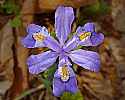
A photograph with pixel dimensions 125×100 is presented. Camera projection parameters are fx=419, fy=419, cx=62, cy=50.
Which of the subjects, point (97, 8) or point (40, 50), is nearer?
point (40, 50)

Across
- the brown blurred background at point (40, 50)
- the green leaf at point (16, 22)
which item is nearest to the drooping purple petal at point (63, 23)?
the brown blurred background at point (40, 50)

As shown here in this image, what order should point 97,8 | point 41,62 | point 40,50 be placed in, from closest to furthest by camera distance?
point 41,62, point 40,50, point 97,8

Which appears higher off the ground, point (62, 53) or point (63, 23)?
point (63, 23)

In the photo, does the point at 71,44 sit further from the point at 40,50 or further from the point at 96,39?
the point at 40,50

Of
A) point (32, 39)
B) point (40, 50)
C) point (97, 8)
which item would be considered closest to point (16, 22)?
point (40, 50)

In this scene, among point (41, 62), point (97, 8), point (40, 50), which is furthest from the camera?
point (97, 8)

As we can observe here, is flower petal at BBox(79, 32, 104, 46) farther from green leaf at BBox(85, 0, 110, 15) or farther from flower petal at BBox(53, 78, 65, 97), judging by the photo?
green leaf at BBox(85, 0, 110, 15)

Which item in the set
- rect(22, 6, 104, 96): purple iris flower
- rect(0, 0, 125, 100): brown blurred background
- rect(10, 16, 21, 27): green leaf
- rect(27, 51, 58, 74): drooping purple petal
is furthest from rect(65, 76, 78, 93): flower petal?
rect(10, 16, 21, 27): green leaf

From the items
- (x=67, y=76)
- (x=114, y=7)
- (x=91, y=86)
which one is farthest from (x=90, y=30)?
(x=114, y=7)
